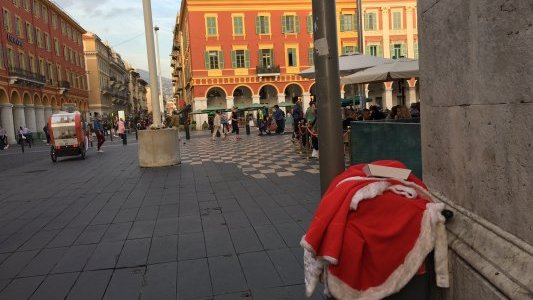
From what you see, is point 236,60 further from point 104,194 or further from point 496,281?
point 496,281

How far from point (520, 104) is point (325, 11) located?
57.6 inches

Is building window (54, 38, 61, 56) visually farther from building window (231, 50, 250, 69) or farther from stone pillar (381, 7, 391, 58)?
stone pillar (381, 7, 391, 58)

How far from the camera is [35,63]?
43.7m

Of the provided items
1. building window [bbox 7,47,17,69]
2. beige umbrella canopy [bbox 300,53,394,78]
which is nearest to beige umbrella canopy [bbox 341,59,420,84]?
beige umbrella canopy [bbox 300,53,394,78]

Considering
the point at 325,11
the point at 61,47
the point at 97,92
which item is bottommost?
the point at 325,11

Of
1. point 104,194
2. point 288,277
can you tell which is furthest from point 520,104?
point 104,194

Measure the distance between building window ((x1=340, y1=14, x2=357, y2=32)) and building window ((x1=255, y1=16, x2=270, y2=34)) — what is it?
8144 millimetres

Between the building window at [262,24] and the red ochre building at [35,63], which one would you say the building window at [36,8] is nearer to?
the red ochre building at [35,63]

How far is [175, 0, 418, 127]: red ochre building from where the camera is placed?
43469 millimetres

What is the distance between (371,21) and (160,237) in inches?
1821

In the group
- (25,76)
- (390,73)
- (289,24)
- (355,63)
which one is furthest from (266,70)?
(390,73)

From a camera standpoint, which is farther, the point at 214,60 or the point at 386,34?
the point at 386,34

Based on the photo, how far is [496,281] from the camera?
173 centimetres

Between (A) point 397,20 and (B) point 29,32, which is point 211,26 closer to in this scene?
(B) point 29,32
